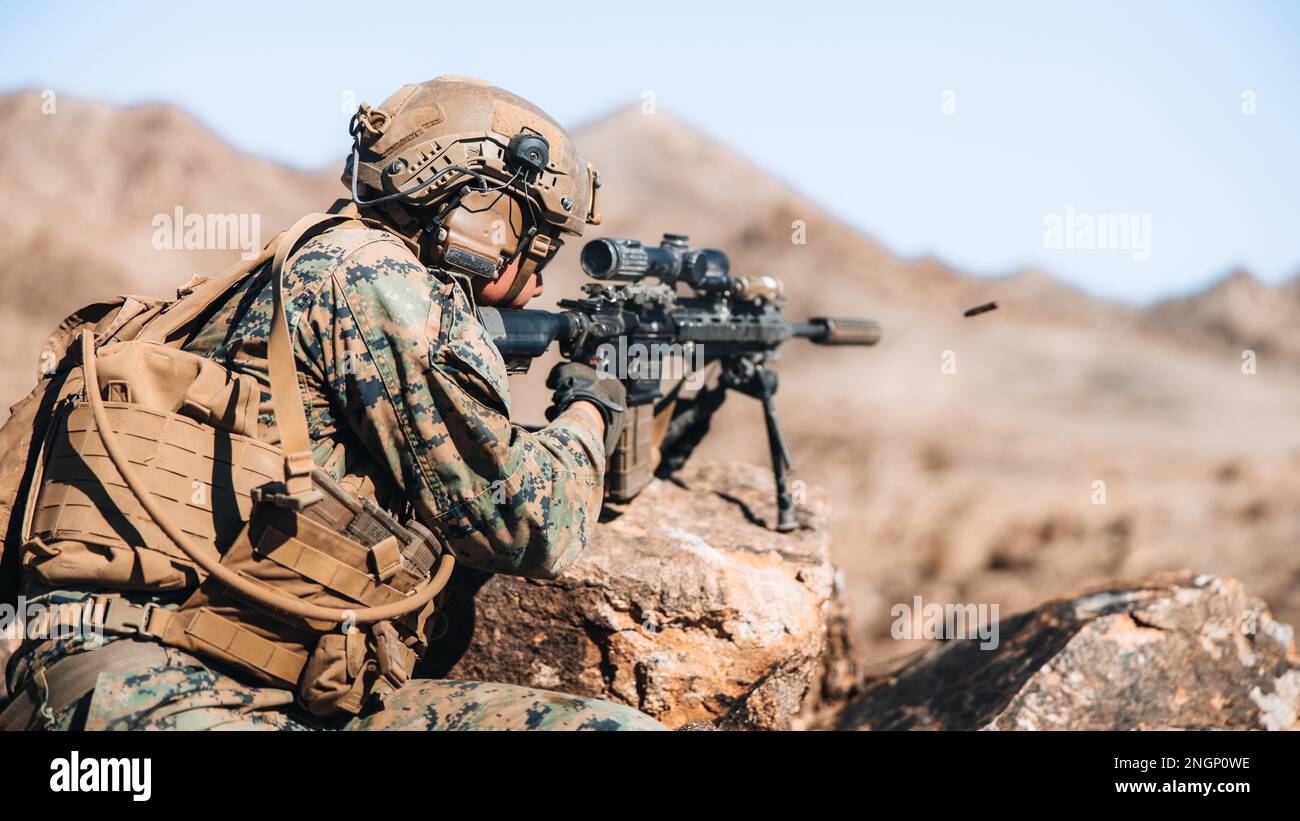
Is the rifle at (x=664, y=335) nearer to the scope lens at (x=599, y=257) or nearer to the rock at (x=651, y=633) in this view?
the scope lens at (x=599, y=257)

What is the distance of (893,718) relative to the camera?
5.65 meters

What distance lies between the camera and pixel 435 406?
3.03 meters

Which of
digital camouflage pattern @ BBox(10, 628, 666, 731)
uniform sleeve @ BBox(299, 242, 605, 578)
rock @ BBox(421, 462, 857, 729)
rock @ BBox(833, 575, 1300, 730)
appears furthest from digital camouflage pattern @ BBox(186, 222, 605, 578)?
rock @ BBox(833, 575, 1300, 730)

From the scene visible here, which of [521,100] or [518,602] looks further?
[518,602]

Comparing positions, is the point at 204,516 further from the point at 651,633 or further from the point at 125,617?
the point at 651,633

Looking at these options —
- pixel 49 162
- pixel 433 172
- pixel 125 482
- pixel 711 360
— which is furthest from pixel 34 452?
pixel 49 162

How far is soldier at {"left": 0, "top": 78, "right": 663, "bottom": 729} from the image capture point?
2.76 meters

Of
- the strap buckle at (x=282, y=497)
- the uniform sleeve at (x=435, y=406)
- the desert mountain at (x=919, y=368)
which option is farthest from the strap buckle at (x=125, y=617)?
the desert mountain at (x=919, y=368)

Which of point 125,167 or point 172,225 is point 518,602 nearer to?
point 172,225

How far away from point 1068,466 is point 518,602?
456 inches

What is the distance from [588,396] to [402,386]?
3.61 ft

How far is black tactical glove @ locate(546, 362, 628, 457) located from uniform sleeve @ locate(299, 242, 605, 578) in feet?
2.25

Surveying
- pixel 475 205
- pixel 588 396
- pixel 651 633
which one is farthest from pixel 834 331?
pixel 475 205

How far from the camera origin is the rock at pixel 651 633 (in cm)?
462
